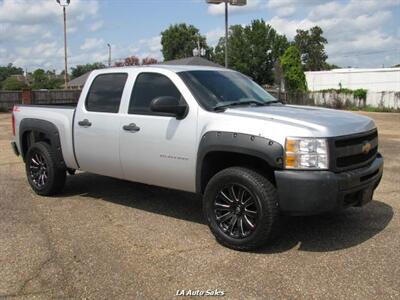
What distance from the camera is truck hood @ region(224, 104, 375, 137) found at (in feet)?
15.2

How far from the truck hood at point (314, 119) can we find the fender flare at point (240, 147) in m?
0.25

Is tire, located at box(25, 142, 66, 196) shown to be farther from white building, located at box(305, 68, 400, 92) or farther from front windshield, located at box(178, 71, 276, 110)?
white building, located at box(305, 68, 400, 92)

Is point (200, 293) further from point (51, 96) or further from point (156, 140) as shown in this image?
point (51, 96)

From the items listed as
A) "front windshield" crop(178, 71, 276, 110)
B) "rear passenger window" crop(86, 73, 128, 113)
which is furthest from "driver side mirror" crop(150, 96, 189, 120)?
"rear passenger window" crop(86, 73, 128, 113)

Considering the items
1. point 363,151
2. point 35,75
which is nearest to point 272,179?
point 363,151

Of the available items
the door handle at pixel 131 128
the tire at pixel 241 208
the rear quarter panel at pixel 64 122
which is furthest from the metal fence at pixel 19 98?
the tire at pixel 241 208

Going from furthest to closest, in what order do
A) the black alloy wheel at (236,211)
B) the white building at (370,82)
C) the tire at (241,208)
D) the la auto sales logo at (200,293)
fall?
the white building at (370,82)
the black alloy wheel at (236,211)
the tire at (241,208)
the la auto sales logo at (200,293)

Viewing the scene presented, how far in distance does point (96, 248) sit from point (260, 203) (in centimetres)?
172

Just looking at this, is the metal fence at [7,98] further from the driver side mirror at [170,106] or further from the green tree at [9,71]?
the green tree at [9,71]

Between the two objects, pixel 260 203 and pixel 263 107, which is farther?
pixel 263 107

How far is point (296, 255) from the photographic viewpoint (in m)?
4.77

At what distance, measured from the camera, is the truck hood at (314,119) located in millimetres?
4628

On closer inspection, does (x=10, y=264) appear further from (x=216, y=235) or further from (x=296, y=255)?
(x=296, y=255)

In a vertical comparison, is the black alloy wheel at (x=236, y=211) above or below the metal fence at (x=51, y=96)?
below
